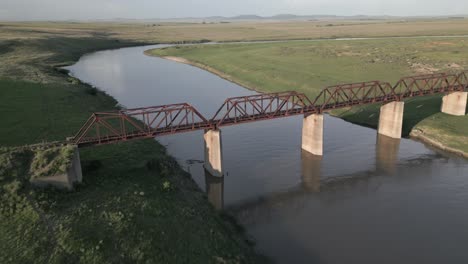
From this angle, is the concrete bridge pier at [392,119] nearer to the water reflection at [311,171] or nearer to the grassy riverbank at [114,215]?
the water reflection at [311,171]

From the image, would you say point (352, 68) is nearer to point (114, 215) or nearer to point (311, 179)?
point (311, 179)

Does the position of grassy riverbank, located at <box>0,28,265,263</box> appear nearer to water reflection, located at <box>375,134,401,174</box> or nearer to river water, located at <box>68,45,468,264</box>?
river water, located at <box>68,45,468,264</box>

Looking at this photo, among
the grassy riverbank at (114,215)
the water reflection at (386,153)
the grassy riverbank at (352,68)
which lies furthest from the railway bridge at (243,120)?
the grassy riverbank at (352,68)

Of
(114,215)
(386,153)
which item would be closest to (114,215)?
(114,215)

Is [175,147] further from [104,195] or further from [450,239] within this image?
[450,239]

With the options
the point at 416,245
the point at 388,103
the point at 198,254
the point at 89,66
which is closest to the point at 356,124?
the point at 388,103

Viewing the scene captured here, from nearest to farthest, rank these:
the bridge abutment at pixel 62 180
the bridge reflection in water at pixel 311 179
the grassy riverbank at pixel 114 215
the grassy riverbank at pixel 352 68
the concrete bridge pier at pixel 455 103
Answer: the grassy riverbank at pixel 114 215
the bridge abutment at pixel 62 180
the bridge reflection in water at pixel 311 179
the grassy riverbank at pixel 352 68
the concrete bridge pier at pixel 455 103
